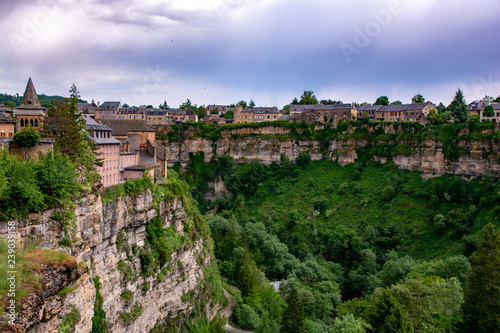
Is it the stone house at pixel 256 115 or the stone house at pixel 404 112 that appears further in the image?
the stone house at pixel 256 115

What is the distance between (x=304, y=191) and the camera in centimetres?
8225

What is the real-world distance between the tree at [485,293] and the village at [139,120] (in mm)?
30755

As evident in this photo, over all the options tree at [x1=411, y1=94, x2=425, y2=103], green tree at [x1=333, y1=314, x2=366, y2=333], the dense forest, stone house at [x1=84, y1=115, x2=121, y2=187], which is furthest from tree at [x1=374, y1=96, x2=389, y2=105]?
stone house at [x1=84, y1=115, x2=121, y2=187]

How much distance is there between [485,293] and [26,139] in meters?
35.7

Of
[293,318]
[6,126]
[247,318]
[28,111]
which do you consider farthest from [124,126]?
[293,318]

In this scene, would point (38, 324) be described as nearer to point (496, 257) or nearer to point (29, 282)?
point (29, 282)

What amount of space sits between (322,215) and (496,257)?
137ft

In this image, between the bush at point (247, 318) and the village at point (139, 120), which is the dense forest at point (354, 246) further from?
the village at point (139, 120)

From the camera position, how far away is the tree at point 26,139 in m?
24.7

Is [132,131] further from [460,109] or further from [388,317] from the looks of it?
[460,109]

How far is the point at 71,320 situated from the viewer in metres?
20.3

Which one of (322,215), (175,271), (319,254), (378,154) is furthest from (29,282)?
(378,154)

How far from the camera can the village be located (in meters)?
32.0

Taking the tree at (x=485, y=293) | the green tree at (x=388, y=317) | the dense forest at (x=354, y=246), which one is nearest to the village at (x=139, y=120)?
the dense forest at (x=354, y=246)
